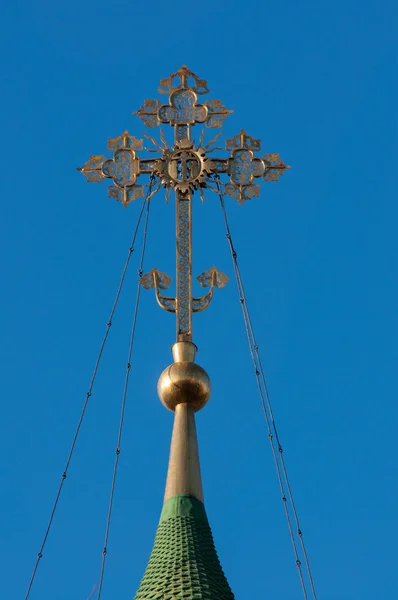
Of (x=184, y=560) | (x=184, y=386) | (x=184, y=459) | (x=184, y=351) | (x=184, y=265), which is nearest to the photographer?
(x=184, y=560)

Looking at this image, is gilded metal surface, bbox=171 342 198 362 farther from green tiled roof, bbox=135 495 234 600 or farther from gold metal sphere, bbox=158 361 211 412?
green tiled roof, bbox=135 495 234 600

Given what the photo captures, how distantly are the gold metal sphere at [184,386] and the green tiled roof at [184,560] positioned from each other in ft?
3.70

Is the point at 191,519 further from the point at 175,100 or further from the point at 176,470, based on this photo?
the point at 175,100

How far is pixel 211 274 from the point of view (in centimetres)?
1780

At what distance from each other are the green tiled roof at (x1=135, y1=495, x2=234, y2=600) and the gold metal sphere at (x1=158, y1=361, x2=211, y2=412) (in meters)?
1.13

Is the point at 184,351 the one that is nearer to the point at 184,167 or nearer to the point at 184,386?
the point at 184,386

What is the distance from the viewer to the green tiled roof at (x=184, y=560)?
1494cm

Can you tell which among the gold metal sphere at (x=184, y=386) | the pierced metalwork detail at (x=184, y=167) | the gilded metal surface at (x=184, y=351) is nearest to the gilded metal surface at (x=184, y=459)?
the gold metal sphere at (x=184, y=386)

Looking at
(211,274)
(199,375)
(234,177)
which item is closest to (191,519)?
(199,375)

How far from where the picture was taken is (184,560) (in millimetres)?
15344

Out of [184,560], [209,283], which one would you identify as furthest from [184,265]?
[184,560]

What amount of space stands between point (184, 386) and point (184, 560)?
2.02 meters

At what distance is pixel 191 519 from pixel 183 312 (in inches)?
102

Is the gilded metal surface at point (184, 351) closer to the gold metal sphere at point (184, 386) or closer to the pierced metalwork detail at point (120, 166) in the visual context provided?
the gold metal sphere at point (184, 386)
